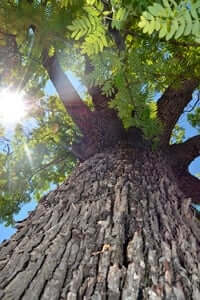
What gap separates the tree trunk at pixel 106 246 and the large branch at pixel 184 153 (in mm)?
1526

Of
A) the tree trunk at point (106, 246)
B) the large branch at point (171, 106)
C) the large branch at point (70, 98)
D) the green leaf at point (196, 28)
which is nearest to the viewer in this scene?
the green leaf at point (196, 28)

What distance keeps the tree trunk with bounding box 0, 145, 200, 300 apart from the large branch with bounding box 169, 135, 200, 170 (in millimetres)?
1526

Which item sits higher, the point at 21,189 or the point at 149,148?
the point at 21,189

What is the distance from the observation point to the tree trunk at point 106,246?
1.06m

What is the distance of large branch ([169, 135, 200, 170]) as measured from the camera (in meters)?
3.77

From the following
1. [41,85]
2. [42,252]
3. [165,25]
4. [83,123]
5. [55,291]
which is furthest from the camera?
[41,85]

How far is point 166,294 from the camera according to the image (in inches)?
40.9

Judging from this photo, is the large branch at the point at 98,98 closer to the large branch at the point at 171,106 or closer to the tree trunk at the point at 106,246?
the large branch at the point at 171,106

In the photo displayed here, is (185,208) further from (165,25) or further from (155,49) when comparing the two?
(165,25)

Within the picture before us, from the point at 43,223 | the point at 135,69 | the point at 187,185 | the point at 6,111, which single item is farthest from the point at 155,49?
the point at 6,111

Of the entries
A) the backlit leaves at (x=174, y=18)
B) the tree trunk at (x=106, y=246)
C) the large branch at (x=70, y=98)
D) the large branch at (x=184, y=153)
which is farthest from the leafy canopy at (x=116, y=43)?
the large branch at (x=184, y=153)

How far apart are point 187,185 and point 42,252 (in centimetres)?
292

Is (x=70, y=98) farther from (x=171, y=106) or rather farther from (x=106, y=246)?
(x=106, y=246)

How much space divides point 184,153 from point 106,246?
8.90ft
